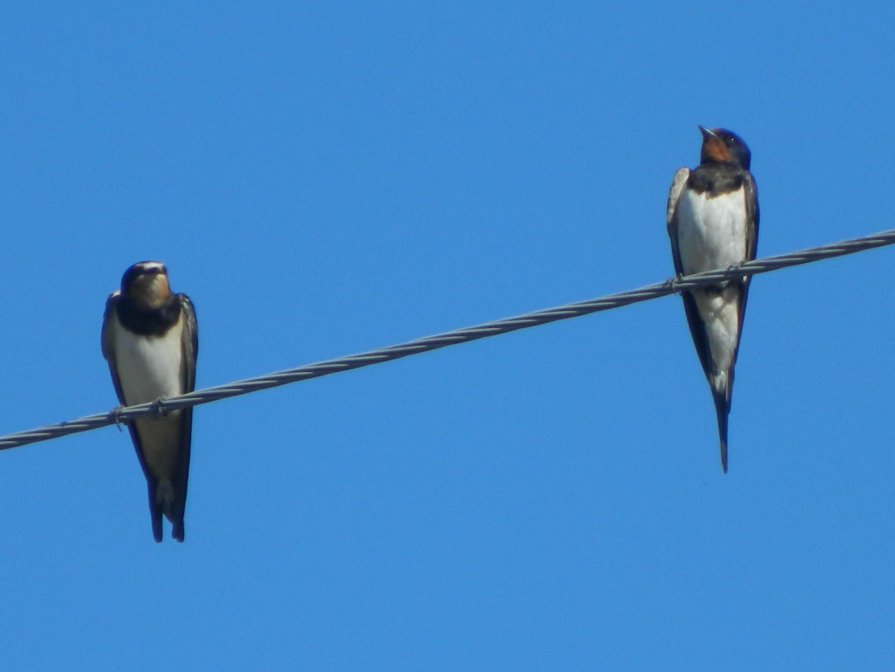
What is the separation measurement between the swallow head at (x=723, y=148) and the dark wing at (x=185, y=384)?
257 centimetres

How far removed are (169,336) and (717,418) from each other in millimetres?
2540

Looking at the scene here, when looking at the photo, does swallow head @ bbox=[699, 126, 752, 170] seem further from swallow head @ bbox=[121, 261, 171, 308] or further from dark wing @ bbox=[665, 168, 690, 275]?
swallow head @ bbox=[121, 261, 171, 308]

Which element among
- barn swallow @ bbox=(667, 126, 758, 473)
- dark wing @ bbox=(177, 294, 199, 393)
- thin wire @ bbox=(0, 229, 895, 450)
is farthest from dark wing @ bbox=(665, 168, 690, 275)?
thin wire @ bbox=(0, 229, 895, 450)

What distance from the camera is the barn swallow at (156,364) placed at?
834 cm

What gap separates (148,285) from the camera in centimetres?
832

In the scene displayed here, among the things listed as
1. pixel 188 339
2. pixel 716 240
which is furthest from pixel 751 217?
pixel 188 339

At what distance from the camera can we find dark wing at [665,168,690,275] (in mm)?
8742

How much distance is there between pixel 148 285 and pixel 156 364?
1.18 ft

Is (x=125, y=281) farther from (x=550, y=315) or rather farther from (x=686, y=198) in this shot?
(x=550, y=315)

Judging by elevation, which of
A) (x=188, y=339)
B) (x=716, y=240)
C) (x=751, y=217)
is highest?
(x=751, y=217)

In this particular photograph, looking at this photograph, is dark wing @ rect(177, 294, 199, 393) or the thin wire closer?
the thin wire

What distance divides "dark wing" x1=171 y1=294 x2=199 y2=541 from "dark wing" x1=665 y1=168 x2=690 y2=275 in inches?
89.8

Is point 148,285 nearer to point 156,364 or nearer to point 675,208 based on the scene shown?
point 156,364

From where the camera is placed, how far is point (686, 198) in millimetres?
8688
